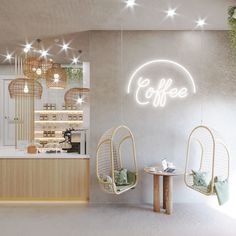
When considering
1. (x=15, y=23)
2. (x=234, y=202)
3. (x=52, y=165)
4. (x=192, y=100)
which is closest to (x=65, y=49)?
(x=15, y=23)

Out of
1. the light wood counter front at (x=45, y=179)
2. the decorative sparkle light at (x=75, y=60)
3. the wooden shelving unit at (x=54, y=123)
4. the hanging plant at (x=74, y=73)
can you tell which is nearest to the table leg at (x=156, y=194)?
the light wood counter front at (x=45, y=179)

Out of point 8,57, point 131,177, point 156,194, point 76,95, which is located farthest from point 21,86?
point 156,194

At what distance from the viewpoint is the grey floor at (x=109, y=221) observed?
12.8 ft

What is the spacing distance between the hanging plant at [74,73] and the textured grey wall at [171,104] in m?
3.55

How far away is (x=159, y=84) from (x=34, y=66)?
2472 mm

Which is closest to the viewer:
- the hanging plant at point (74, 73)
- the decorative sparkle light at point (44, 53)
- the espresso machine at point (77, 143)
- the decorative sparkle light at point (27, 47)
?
the espresso machine at point (77, 143)

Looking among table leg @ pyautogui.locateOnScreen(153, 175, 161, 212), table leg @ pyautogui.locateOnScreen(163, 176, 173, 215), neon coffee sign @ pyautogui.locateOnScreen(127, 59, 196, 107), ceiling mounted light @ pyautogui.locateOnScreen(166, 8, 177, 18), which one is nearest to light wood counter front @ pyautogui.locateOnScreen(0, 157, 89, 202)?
table leg @ pyautogui.locateOnScreen(153, 175, 161, 212)

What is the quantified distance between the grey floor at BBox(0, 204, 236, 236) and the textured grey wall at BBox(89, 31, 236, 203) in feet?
2.23

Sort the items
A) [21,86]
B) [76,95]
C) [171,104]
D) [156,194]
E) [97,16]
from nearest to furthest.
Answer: [97,16] → [156,194] → [171,104] → [21,86] → [76,95]

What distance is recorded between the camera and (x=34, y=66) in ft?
17.8

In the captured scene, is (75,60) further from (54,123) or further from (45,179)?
(45,179)

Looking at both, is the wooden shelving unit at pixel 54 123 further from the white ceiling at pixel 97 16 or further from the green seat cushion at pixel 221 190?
the green seat cushion at pixel 221 190

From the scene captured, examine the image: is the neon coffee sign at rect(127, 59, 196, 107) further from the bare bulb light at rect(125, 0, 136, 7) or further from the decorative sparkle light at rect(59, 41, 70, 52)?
the decorative sparkle light at rect(59, 41, 70, 52)

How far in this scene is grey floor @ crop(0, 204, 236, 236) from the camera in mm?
3910
